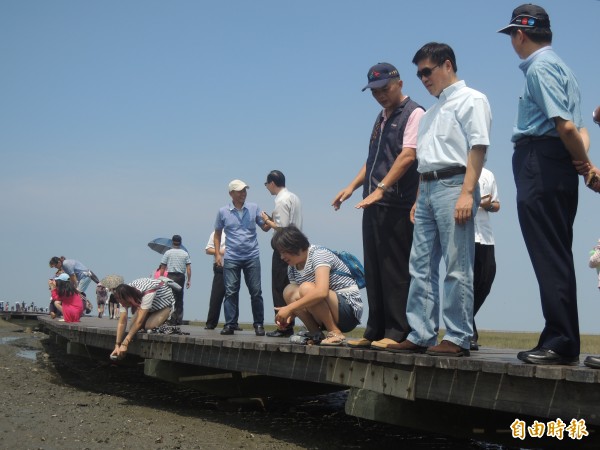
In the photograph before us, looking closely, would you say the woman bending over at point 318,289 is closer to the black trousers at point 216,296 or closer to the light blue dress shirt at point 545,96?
the light blue dress shirt at point 545,96

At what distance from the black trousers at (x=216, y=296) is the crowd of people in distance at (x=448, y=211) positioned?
13.8 ft

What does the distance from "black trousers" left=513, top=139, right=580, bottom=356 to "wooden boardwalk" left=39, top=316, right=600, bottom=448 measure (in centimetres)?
25

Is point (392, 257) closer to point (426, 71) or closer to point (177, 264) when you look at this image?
point (426, 71)

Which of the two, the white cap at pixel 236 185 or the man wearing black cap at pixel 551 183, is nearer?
the man wearing black cap at pixel 551 183

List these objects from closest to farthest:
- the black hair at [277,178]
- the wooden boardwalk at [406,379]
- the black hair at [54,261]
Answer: the wooden boardwalk at [406,379] → the black hair at [277,178] → the black hair at [54,261]

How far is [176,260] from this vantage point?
47.8 ft

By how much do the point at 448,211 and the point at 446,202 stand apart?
0.06 m

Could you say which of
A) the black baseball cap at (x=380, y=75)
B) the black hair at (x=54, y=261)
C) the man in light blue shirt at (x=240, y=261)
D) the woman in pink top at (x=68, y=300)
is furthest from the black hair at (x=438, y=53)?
the black hair at (x=54, y=261)

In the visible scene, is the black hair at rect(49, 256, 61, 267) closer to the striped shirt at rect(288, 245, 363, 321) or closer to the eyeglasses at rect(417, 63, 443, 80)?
the striped shirt at rect(288, 245, 363, 321)

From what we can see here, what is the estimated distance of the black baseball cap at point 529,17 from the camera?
15.7 ft

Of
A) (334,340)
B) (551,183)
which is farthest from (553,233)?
(334,340)

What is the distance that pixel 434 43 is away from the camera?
5594mm

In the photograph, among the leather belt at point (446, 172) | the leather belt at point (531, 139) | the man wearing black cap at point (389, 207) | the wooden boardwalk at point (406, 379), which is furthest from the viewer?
the man wearing black cap at point (389, 207)

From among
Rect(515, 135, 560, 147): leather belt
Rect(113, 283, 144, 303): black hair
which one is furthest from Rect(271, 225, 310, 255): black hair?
Rect(113, 283, 144, 303): black hair
